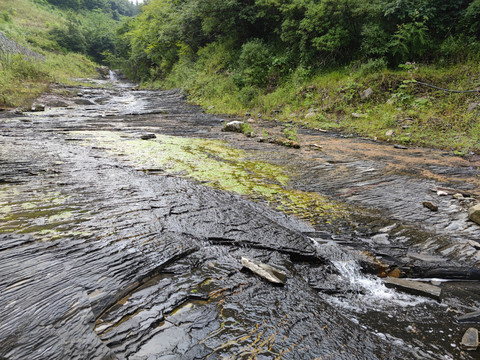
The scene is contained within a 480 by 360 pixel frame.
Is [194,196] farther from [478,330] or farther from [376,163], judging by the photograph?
[376,163]

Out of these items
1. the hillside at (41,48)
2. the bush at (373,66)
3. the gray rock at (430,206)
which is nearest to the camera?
the gray rock at (430,206)

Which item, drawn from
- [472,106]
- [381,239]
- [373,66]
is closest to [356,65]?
[373,66]

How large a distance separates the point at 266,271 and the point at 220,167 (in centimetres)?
287

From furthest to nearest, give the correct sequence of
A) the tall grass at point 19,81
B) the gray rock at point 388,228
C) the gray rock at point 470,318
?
the tall grass at point 19,81, the gray rock at point 388,228, the gray rock at point 470,318

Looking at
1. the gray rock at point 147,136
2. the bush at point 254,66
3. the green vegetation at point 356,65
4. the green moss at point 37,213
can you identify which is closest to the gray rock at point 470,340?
the green moss at point 37,213

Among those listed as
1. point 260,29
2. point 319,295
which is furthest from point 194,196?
point 260,29

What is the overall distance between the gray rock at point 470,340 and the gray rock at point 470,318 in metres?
0.11

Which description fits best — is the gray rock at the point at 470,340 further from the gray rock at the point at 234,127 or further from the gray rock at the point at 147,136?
the gray rock at the point at 234,127

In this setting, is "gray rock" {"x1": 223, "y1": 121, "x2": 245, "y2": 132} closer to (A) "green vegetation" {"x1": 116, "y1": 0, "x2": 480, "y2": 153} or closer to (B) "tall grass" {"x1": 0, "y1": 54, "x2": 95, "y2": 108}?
(A) "green vegetation" {"x1": 116, "y1": 0, "x2": 480, "y2": 153}

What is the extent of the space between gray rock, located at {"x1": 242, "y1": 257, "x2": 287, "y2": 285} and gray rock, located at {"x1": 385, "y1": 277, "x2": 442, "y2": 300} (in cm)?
96

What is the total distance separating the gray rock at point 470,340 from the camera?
1.60 m

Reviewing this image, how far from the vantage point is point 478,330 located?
1.72 metres

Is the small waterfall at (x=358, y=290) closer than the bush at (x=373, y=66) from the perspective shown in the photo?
Yes

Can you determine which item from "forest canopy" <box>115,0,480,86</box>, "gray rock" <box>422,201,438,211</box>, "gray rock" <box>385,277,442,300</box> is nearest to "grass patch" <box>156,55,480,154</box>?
"forest canopy" <box>115,0,480,86</box>
